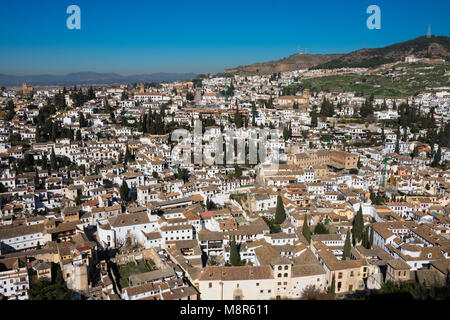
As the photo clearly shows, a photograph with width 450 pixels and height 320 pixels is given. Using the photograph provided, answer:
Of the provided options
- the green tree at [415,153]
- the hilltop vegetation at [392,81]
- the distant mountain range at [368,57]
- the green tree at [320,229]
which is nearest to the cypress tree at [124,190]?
the green tree at [320,229]

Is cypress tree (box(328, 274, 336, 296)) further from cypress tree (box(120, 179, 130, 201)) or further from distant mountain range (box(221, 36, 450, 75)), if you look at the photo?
distant mountain range (box(221, 36, 450, 75))

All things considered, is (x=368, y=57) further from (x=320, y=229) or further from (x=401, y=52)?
(x=320, y=229)

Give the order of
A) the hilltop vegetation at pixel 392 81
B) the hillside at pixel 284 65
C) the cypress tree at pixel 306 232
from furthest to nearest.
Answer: the hillside at pixel 284 65, the hilltop vegetation at pixel 392 81, the cypress tree at pixel 306 232

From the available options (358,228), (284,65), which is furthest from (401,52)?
(358,228)

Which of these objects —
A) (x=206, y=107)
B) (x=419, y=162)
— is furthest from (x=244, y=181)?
(x=206, y=107)

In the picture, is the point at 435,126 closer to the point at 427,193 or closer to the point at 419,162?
the point at 419,162

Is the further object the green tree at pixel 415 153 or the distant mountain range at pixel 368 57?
the distant mountain range at pixel 368 57

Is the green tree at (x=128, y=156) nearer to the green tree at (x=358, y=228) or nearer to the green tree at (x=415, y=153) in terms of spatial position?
the green tree at (x=358, y=228)
